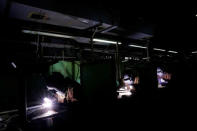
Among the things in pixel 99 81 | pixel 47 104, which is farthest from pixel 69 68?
pixel 99 81

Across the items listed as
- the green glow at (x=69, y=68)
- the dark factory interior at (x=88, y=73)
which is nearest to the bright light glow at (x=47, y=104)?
the dark factory interior at (x=88, y=73)

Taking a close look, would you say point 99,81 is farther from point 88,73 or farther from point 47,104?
point 47,104

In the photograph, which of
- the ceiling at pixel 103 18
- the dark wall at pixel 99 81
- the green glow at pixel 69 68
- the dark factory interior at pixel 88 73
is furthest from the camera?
the green glow at pixel 69 68

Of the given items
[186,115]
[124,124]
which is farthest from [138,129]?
[186,115]

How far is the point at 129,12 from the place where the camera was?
472 centimetres

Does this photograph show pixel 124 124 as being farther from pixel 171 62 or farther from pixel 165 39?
pixel 165 39

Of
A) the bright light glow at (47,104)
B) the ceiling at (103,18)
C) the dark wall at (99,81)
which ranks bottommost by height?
the bright light glow at (47,104)

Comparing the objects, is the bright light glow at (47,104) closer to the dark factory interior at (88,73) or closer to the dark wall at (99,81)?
the dark factory interior at (88,73)

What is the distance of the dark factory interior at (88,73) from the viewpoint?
266 cm

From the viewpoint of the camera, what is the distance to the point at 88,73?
3127 mm

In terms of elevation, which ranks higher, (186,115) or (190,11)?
(190,11)

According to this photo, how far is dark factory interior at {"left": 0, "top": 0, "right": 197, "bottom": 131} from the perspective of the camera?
266 cm

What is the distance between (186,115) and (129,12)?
458cm

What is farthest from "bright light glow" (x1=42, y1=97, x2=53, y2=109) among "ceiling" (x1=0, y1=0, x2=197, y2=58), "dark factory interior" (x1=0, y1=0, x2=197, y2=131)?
"ceiling" (x1=0, y1=0, x2=197, y2=58)
